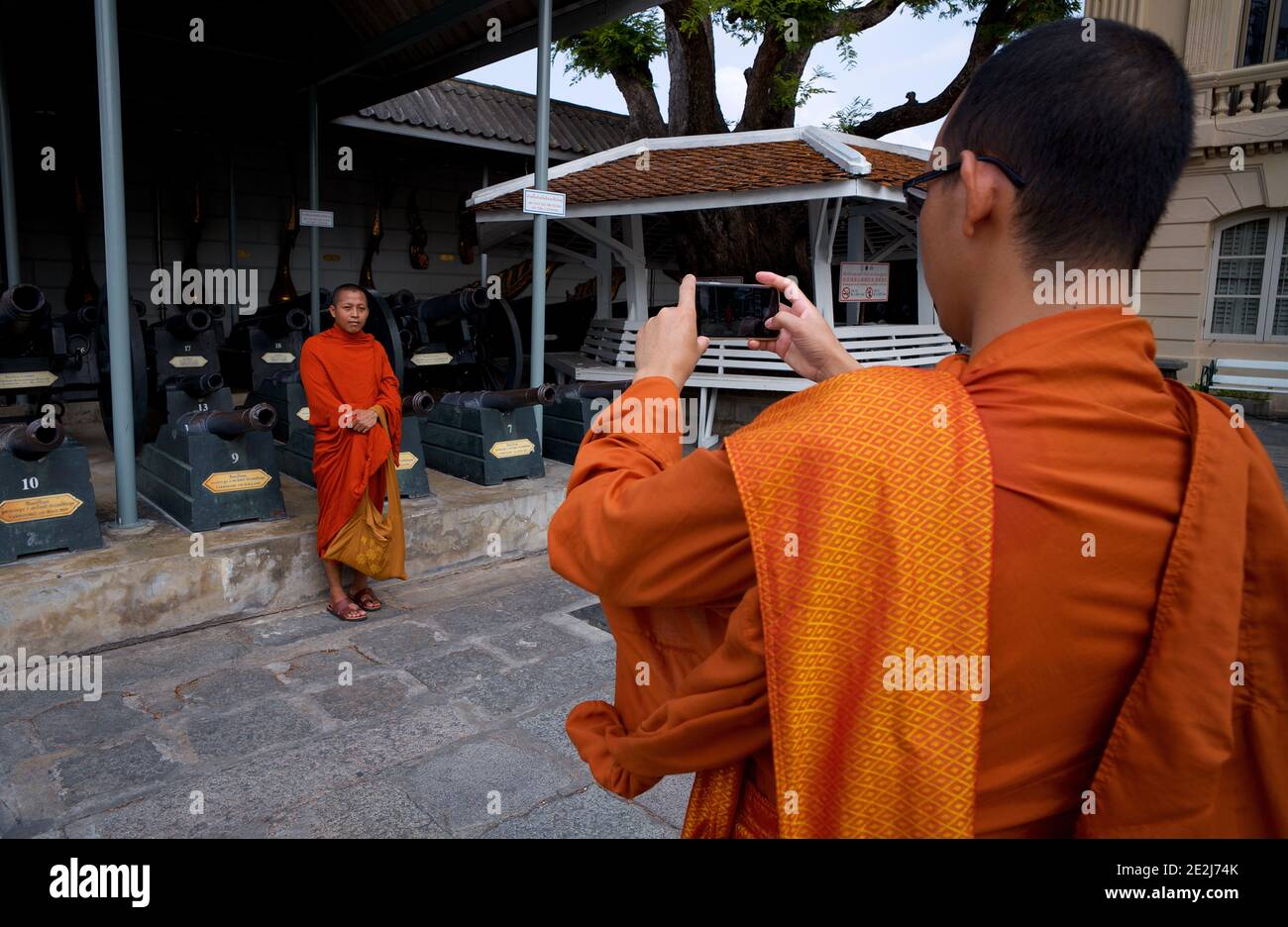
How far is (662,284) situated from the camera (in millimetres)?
17062

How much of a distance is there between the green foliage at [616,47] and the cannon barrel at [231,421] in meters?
8.19

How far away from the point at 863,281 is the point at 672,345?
9.12 metres

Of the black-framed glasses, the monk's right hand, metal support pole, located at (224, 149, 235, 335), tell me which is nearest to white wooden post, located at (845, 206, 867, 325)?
metal support pole, located at (224, 149, 235, 335)

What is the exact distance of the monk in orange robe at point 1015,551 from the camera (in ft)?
2.80

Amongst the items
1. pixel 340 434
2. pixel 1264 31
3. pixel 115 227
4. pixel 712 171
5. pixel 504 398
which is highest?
pixel 1264 31

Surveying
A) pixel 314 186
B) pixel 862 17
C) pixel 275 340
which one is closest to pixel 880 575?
pixel 275 340

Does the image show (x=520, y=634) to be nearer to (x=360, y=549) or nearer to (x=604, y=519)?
(x=360, y=549)

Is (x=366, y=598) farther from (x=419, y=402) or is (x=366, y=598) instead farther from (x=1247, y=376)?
(x=1247, y=376)

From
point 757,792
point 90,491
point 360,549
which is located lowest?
point 360,549

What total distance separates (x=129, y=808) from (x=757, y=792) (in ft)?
8.82

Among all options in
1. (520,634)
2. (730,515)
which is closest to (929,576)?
(730,515)

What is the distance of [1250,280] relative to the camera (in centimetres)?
1242

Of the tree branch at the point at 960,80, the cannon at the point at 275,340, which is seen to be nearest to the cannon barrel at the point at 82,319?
the cannon at the point at 275,340

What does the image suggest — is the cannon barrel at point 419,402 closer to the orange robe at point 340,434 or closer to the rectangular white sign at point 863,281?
the orange robe at point 340,434
